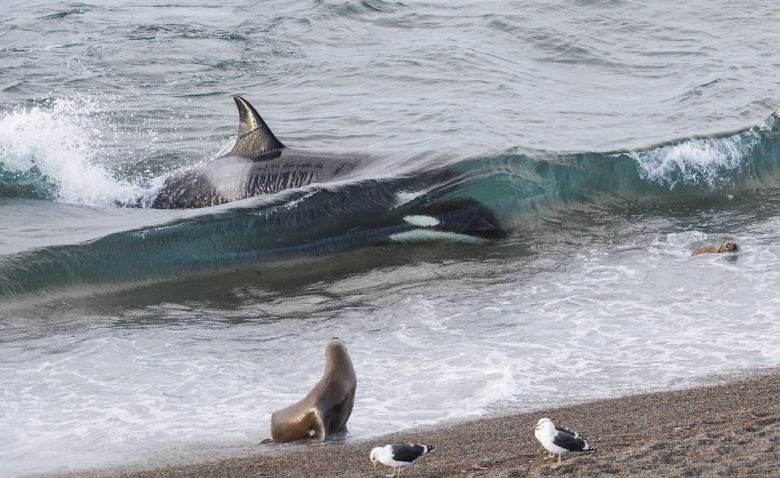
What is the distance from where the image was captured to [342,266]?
13492 millimetres

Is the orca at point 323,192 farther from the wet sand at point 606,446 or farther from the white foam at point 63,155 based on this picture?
the wet sand at point 606,446

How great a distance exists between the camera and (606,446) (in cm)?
747

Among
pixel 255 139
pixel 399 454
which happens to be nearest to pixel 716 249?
pixel 255 139

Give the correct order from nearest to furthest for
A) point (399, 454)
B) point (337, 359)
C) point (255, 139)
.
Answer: point (399, 454) < point (337, 359) < point (255, 139)

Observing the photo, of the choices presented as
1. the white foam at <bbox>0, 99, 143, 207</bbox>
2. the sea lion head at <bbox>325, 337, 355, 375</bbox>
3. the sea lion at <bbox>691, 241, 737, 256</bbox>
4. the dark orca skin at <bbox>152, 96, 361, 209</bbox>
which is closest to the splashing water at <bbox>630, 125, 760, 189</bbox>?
the sea lion at <bbox>691, 241, 737, 256</bbox>

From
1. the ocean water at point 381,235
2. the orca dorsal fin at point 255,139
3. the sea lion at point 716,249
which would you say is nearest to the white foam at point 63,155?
the ocean water at point 381,235

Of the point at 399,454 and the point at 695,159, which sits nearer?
the point at 399,454

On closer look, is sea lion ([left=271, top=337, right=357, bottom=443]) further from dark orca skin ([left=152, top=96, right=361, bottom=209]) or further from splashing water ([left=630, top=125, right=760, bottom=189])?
splashing water ([left=630, top=125, right=760, bottom=189])

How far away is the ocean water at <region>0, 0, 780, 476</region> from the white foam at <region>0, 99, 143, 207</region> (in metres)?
0.06

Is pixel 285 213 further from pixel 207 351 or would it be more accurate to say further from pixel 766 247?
pixel 766 247

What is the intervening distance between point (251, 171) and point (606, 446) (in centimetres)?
887

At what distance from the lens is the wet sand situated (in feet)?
22.2

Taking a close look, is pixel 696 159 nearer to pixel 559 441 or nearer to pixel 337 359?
pixel 337 359

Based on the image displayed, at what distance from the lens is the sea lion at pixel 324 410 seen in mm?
8461
